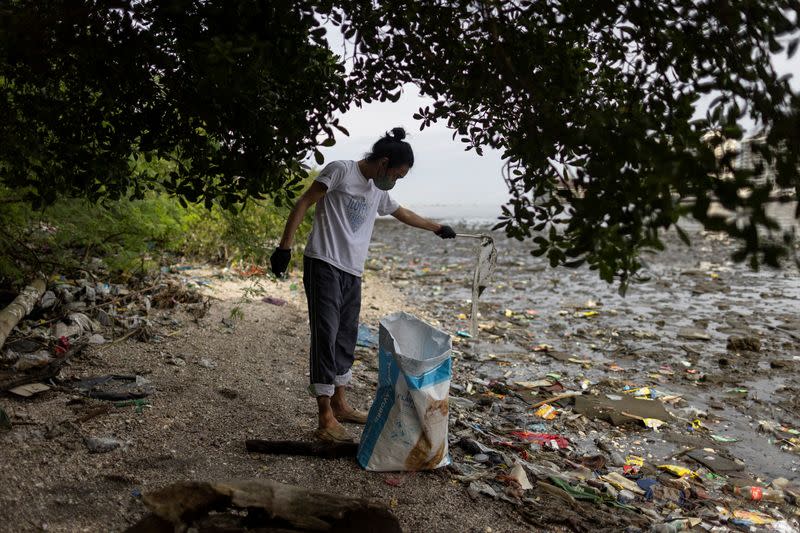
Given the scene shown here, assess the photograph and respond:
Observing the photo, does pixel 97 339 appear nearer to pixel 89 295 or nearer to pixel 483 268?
pixel 89 295

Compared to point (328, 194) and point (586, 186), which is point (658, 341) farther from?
point (586, 186)

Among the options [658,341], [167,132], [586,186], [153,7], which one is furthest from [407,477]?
[658,341]

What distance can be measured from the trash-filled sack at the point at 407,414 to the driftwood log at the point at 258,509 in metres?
0.82

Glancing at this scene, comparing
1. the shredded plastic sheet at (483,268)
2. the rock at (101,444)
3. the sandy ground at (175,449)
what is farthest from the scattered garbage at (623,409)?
the rock at (101,444)

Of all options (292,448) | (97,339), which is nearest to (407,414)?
(292,448)

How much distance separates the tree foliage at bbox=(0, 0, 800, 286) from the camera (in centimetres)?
199

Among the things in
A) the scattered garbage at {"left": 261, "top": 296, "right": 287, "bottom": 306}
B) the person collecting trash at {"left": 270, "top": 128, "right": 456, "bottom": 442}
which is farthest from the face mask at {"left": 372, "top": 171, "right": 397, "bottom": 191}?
the scattered garbage at {"left": 261, "top": 296, "right": 287, "bottom": 306}

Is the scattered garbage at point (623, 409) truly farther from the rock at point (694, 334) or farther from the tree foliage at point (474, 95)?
the tree foliage at point (474, 95)

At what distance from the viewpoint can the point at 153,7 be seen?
3061mm

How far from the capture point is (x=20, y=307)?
17.2 ft

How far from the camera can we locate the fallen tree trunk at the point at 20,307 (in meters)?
4.90

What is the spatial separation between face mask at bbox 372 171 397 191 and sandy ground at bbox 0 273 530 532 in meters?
1.52

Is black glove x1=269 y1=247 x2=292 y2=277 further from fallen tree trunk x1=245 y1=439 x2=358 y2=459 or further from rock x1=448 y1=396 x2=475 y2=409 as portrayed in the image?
rock x1=448 y1=396 x2=475 y2=409

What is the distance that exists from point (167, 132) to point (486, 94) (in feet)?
6.16
